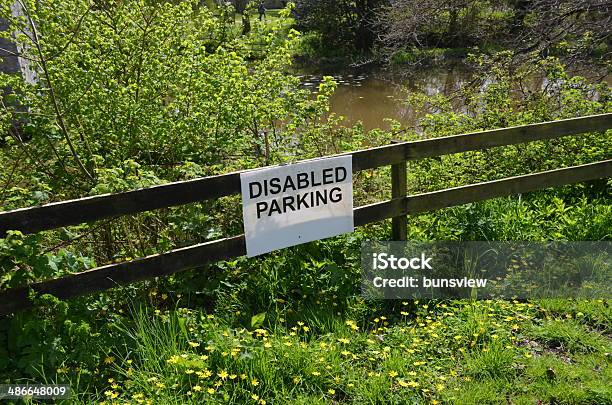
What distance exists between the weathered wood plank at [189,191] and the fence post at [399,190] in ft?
0.31

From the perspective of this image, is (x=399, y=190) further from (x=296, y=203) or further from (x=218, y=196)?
(x=218, y=196)

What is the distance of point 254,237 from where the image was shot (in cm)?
407

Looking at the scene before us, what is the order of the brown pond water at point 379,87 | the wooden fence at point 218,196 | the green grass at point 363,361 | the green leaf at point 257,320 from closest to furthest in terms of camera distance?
1. the green grass at point 363,361
2. the wooden fence at point 218,196
3. the green leaf at point 257,320
4. the brown pond water at point 379,87

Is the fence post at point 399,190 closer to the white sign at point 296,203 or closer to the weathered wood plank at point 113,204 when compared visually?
the white sign at point 296,203

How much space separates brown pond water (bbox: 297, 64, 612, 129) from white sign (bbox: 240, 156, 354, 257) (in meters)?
11.0

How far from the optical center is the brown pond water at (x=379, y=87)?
17.0m

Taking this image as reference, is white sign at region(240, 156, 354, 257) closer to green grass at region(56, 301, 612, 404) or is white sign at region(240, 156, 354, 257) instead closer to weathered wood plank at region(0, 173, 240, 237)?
weathered wood plank at region(0, 173, 240, 237)

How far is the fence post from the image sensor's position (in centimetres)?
459

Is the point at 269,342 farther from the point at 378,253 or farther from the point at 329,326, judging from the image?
the point at 378,253

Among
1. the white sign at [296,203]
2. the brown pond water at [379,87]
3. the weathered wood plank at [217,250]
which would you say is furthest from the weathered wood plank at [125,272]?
the brown pond water at [379,87]

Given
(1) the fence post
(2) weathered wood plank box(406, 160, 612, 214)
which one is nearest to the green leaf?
(1) the fence post

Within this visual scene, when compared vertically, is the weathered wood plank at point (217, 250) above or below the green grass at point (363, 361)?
above

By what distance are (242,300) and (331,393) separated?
1.25 m

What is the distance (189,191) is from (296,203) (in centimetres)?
80
